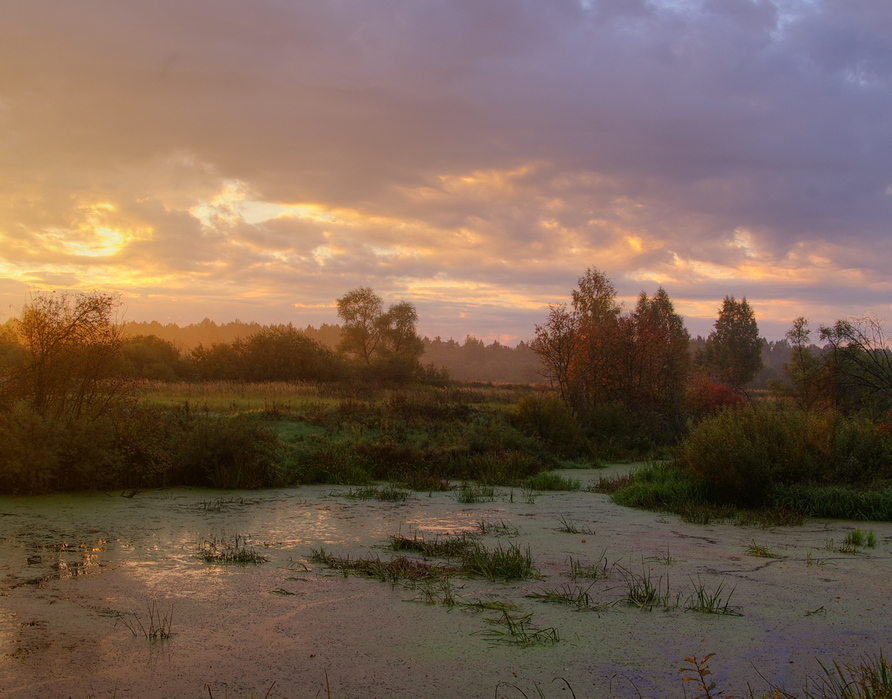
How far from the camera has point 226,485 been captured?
40.2ft

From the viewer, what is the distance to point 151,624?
15.3 ft

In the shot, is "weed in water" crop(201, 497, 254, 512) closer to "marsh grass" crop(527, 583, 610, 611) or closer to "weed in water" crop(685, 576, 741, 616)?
"marsh grass" crop(527, 583, 610, 611)

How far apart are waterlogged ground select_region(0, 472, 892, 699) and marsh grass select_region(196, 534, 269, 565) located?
118 mm

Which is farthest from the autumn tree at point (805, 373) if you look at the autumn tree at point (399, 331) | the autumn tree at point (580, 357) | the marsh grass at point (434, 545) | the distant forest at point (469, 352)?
the distant forest at point (469, 352)

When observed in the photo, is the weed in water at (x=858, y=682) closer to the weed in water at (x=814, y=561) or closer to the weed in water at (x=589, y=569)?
the weed in water at (x=589, y=569)

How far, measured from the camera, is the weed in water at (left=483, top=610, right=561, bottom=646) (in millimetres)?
4629

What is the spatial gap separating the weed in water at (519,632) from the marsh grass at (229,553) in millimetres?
2888

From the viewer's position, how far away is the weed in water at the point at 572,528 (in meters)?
8.68

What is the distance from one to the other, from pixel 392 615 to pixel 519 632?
1057 millimetres

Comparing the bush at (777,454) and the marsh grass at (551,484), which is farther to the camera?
the marsh grass at (551,484)

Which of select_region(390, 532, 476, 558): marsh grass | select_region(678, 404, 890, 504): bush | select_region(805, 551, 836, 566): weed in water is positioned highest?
select_region(678, 404, 890, 504): bush

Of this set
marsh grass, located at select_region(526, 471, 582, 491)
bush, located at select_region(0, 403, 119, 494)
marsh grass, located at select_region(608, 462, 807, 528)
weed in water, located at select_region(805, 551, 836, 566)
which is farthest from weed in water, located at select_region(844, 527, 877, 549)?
bush, located at select_region(0, 403, 119, 494)

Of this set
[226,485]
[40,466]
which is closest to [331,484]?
[226,485]

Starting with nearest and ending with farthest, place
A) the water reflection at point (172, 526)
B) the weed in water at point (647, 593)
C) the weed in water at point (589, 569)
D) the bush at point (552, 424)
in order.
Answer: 1. the weed in water at point (647, 593)
2. the weed in water at point (589, 569)
3. the water reflection at point (172, 526)
4. the bush at point (552, 424)
